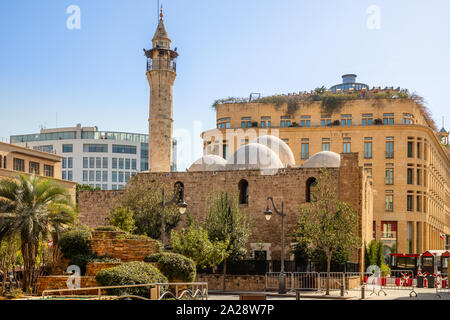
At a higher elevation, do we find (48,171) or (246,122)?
(246,122)

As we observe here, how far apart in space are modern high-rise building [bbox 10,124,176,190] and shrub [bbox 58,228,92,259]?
262ft

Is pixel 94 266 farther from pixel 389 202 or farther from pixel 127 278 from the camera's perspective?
pixel 389 202

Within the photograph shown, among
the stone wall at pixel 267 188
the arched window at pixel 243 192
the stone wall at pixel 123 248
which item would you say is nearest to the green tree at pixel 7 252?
the stone wall at pixel 123 248

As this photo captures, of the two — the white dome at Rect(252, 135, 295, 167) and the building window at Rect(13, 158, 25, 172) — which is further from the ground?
the white dome at Rect(252, 135, 295, 167)

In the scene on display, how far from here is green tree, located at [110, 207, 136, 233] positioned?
33.1m

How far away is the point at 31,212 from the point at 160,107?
23110 mm

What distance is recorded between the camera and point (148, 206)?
119 feet

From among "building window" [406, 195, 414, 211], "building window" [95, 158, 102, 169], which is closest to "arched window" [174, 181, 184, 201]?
"building window" [406, 195, 414, 211]

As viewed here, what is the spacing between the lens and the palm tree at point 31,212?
19.7m

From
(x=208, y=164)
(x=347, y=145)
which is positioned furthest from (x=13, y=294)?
(x=347, y=145)

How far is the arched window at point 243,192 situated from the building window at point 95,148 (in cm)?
6796

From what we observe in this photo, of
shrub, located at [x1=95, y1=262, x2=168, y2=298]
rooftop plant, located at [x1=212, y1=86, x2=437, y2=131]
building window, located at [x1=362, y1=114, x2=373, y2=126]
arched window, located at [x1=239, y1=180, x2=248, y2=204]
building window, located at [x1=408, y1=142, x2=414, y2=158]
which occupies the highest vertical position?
rooftop plant, located at [x1=212, y1=86, x2=437, y2=131]

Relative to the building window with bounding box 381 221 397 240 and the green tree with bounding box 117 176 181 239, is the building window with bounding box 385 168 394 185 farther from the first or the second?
the green tree with bounding box 117 176 181 239
